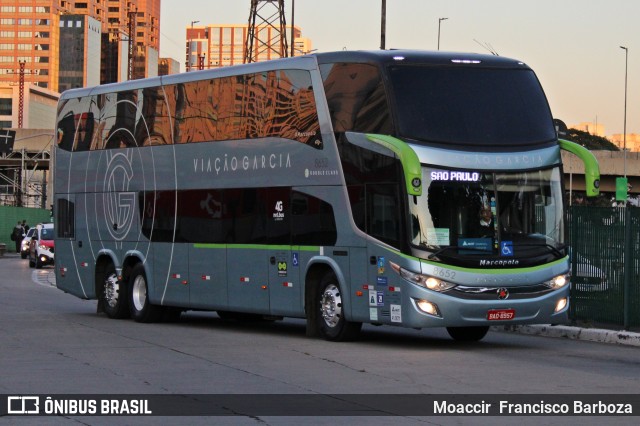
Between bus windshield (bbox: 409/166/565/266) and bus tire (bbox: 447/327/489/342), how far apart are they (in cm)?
198

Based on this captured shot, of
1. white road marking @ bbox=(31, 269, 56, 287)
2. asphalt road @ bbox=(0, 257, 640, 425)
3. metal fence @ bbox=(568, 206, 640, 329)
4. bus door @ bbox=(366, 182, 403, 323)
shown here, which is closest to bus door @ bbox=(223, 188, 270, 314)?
asphalt road @ bbox=(0, 257, 640, 425)

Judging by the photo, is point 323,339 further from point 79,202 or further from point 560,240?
point 79,202

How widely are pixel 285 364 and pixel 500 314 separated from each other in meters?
3.49

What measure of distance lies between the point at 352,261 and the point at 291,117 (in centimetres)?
259

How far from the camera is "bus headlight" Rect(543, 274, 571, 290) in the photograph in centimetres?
1800

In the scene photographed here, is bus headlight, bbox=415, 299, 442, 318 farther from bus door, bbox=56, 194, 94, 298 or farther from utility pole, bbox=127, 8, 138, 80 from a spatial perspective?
utility pole, bbox=127, 8, 138, 80

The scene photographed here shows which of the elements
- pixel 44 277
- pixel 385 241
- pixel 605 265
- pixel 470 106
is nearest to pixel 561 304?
pixel 385 241

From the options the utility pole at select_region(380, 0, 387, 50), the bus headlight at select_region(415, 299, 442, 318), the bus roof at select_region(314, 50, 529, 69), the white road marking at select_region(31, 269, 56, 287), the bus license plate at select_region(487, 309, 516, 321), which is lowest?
the white road marking at select_region(31, 269, 56, 287)

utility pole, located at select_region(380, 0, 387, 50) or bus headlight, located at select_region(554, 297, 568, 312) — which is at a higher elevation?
utility pole, located at select_region(380, 0, 387, 50)

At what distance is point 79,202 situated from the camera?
2562 centimetres

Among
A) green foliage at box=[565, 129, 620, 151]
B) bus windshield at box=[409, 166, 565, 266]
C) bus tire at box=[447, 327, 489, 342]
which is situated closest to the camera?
bus windshield at box=[409, 166, 565, 266]

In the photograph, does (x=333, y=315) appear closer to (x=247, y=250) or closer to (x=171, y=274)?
(x=247, y=250)
